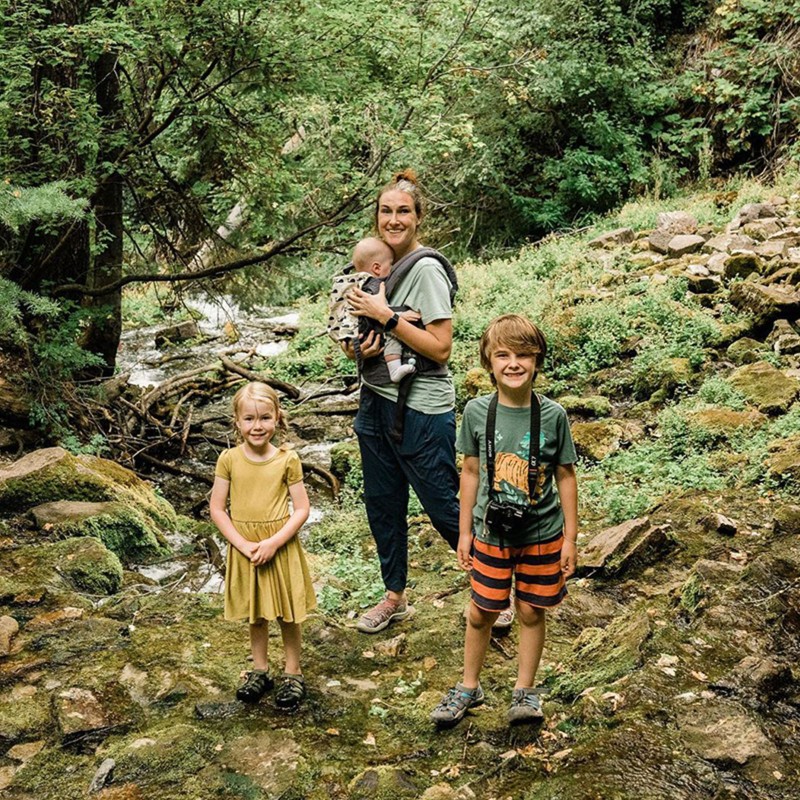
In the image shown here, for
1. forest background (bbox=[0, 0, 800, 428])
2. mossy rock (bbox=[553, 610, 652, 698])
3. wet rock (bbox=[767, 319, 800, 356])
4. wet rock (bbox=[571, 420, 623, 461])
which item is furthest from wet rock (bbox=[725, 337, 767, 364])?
mossy rock (bbox=[553, 610, 652, 698])

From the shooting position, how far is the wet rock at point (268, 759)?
9.40 ft

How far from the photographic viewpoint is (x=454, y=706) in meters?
3.12

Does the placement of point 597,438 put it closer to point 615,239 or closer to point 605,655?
point 605,655

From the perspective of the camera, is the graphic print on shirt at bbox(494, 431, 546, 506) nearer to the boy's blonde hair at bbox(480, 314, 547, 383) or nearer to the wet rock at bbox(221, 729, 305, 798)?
the boy's blonde hair at bbox(480, 314, 547, 383)

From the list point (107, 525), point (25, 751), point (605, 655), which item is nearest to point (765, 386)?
point (605, 655)

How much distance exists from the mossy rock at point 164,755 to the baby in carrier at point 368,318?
1.67 m

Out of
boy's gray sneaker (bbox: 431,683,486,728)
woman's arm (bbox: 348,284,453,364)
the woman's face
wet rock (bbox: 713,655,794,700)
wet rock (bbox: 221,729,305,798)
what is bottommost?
wet rock (bbox: 221,729,305,798)

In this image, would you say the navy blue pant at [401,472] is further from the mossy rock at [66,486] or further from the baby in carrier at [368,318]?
the mossy rock at [66,486]

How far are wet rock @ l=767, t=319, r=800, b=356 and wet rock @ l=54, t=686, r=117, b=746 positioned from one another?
21.1 ft

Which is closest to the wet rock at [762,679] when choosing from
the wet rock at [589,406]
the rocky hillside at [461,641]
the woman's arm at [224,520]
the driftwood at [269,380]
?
the rocky hillside at [461,641]

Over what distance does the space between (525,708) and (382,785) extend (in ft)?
1.94

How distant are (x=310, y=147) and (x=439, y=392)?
4.98 meters

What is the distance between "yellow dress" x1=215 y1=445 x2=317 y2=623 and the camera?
128 inches

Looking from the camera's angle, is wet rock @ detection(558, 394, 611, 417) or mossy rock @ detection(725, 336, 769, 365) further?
wet rock @ detection(558, 394, 611, 417)
